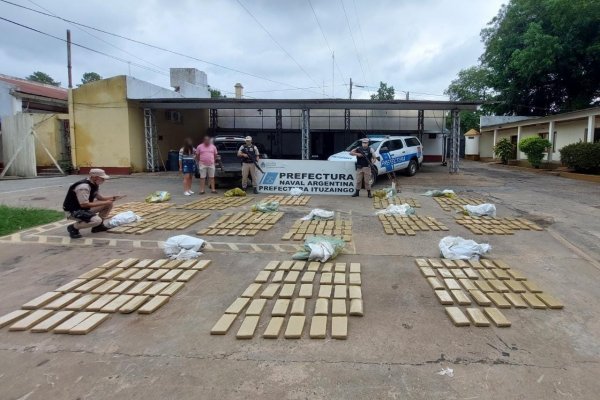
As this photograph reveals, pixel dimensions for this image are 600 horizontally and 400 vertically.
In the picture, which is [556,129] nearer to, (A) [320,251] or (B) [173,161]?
(B) [173,161]

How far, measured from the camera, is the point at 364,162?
424 inches

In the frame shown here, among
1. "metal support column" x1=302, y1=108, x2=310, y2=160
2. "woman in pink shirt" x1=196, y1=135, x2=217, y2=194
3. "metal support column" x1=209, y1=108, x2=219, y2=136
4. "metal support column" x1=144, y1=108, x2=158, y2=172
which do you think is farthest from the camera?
"metal support column" x1=209, y1=108, x2=219, y2=136

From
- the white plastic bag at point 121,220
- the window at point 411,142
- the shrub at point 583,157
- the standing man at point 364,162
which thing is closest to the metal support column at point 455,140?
the window at point 411,142

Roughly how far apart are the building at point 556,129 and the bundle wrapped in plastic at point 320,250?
1755 centimetres

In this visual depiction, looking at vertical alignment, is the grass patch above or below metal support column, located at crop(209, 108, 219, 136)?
below

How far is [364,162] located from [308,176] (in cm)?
169

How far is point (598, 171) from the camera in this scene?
16.8 m

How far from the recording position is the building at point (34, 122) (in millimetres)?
16391

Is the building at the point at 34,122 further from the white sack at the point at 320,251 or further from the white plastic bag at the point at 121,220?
the white sack at the point at 320,251

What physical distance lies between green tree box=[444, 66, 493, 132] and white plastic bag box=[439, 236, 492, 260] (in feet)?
141

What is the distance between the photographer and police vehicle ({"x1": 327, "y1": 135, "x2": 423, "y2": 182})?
47.4 feet

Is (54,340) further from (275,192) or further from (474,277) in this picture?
(275,192)

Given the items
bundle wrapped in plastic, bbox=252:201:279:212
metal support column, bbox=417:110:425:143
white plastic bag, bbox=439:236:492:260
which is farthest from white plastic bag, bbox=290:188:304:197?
metal support column, bbox=417:110:425:143

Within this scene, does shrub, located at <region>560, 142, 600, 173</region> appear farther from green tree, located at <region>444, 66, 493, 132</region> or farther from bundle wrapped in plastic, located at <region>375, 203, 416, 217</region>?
green tree, located at <region>444, 66, 493, 132</region>
